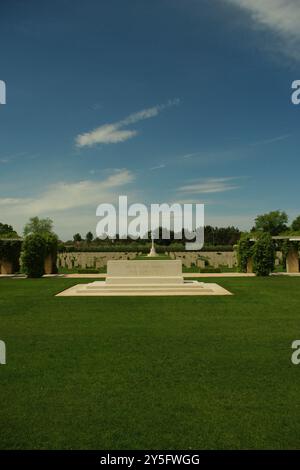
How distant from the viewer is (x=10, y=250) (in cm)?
2569

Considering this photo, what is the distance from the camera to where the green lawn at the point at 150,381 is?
4.09 meters

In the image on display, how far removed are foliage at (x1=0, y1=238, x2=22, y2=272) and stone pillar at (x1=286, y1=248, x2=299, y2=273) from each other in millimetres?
17722

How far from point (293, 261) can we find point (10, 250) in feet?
60.8

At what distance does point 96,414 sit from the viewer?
454 centimetres

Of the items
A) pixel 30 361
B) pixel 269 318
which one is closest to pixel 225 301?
pixel 269 318

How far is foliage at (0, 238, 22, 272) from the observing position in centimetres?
2536

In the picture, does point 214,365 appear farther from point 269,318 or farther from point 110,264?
point 110,264

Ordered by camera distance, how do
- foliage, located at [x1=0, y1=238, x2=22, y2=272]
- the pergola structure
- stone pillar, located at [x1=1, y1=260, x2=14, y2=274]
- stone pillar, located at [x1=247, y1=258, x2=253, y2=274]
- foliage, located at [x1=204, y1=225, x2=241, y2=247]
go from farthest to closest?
foliage, located at [x1=204, y1=225, x2=241, y2=247] → stone pillar, located at [x1=1, y1=260, x2=14, y2=274] → foliage, located at [x1=0, y1=238, x2=22, y2=272] → the pergola structure → stone pillar, located at [x1=247, y1=258, x2=253, y2=274]
